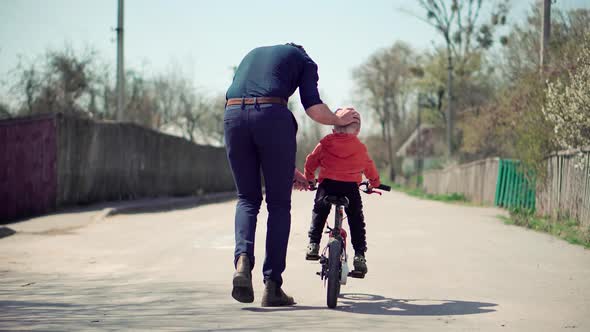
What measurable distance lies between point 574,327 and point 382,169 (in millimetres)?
77205

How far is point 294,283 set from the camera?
21.5 ft

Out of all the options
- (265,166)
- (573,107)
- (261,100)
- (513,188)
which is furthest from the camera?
(513,188)

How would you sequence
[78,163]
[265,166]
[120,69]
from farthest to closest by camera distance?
A: [120,69] → [78,163] → [265,166]

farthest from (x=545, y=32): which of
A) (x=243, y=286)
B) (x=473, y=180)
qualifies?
(x=243, y=286)

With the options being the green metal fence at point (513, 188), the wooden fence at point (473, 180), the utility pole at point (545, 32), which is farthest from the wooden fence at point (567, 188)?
the wooden fence at point (473, 180)

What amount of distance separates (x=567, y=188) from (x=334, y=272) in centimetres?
905

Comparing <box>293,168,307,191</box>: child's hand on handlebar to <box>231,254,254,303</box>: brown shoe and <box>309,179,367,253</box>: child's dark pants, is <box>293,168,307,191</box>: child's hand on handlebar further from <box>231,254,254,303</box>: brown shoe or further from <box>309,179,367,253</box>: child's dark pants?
<box>231,254,254,303</box>: brown shoe

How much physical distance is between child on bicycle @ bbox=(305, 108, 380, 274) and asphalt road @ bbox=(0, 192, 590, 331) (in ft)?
1.63

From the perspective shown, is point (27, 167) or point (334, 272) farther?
point (27, 167)

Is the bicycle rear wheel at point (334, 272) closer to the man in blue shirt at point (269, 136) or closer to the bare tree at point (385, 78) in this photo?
the man in blue shirt at point (269, 136)

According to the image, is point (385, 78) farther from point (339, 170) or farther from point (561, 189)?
point (339, 170)

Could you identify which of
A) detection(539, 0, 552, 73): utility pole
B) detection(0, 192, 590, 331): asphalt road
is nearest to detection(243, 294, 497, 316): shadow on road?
detection(0, 192, 590, 331): asphalt road

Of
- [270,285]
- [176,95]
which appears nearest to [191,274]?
[270,285]

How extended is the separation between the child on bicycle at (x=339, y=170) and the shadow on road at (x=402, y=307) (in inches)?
9.8
